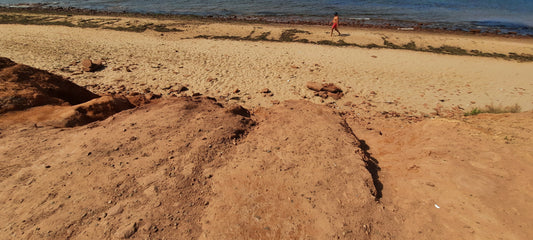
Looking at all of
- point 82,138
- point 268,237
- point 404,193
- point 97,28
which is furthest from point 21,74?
point 97,28

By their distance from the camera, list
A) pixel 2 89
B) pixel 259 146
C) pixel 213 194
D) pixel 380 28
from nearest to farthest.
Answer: pixel 213 194
pixel 259 146
pixel 2 89
pixel 380 28

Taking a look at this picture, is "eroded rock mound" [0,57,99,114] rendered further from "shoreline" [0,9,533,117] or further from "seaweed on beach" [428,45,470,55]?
"seaweed on beach" [428,45,470,55]

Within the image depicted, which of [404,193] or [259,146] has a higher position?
[259,146]

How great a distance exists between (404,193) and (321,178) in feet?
4.15

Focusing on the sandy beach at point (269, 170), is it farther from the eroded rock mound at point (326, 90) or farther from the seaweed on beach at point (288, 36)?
the seaweed on beach at point (288, 36)

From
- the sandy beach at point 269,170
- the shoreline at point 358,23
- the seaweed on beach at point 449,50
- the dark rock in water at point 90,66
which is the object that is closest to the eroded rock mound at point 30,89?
the sandy beach at point 269,170

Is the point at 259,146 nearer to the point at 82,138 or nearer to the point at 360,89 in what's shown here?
the point at 82,138

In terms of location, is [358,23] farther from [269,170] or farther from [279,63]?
[269,170]

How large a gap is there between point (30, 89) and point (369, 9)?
30036mm

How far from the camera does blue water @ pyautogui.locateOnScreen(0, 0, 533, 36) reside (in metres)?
24.0

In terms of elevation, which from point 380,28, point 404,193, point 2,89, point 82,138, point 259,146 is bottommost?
point 404,193

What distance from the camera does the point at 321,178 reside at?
414 cm

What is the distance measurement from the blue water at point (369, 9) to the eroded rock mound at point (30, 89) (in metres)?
21.3

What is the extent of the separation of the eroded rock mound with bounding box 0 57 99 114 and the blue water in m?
21.3
